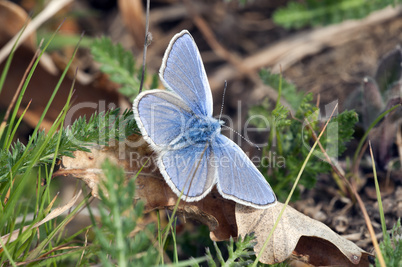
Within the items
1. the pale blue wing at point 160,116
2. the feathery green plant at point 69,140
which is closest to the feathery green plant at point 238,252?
the pale blue wing at point 160,116

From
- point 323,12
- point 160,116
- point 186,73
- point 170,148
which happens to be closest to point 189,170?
point 170,148

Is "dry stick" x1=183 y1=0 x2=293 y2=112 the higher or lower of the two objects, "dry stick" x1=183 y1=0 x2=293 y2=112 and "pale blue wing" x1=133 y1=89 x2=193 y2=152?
the higher

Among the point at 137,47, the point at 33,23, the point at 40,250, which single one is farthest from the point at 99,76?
the point at 40,250

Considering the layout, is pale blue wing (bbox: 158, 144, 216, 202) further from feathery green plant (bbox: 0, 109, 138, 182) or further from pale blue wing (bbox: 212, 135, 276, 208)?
feathery green plant (bbox: 0, 109, 138, 182)

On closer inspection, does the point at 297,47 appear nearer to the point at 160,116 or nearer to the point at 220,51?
the point at 220,51

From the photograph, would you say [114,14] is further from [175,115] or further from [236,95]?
[175,115]

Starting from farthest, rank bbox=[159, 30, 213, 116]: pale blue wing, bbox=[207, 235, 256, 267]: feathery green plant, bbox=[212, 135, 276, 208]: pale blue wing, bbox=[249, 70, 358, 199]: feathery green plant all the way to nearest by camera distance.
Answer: bbox=[159, 30, 213, 116]: pale blue wing, bbox=[249, 70, 358, 199]: feathery green plant, bbox=[212, 135, 276, 208]: pale blue wing, bbox=[207, 235, 256, 267]: feathery green plant

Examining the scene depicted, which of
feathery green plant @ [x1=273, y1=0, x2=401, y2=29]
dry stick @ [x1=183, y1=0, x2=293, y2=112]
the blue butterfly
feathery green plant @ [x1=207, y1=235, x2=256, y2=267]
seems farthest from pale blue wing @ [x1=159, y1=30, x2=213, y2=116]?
dry stick @ [x1=183, y1=0, x2=293, y2=112]

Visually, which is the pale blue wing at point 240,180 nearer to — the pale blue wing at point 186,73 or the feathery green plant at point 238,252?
the feathery green plant at point 238,252
